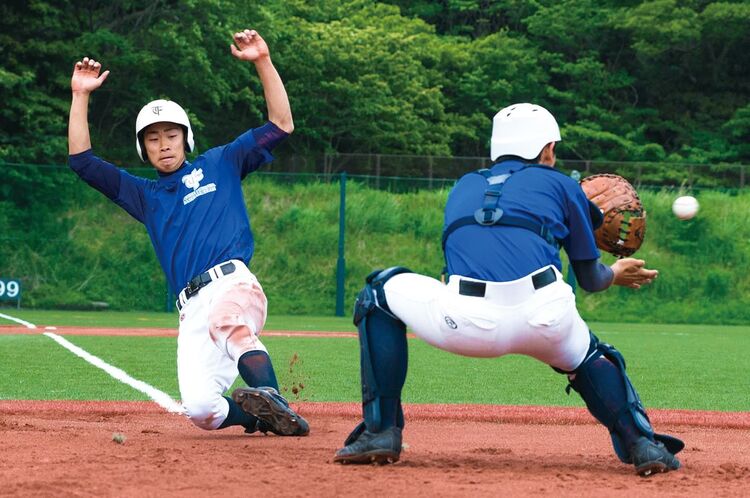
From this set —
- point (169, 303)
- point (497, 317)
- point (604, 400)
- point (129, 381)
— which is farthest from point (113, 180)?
point (169, 303)

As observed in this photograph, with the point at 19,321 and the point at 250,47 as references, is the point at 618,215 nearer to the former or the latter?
the point at 250,47

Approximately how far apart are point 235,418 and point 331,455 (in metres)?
1.11

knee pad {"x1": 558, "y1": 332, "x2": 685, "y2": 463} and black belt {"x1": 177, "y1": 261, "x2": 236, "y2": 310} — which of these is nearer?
knee pad {"x1": 558, "y1": 332, "x2": 685, "y2": 463}

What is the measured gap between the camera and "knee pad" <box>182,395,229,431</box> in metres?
6.59

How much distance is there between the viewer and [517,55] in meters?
46.0

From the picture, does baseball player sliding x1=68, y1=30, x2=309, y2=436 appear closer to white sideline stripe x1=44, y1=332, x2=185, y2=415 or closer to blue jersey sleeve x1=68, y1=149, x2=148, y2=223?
blue jersey sleeve x1=68, y1=149, x2=148, y2=223

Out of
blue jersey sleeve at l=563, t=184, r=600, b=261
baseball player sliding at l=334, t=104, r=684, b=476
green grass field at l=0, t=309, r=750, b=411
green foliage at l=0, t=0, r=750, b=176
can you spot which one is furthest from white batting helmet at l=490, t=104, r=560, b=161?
green foliage at l=0, t=0, r=750, b=176

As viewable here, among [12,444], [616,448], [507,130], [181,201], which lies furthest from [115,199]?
[616,448]

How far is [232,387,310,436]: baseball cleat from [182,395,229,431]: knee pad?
0.89 ft

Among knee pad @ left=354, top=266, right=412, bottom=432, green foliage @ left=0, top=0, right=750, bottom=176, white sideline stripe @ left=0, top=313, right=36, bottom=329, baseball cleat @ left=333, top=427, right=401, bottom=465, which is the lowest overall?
white sideline stripe @ left=0, top=313, right=36, bottom=329

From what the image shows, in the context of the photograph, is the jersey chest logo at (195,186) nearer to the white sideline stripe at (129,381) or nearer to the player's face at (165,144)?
the player's face at (165,144)

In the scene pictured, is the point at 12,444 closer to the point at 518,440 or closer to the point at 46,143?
A: the point at 518,440

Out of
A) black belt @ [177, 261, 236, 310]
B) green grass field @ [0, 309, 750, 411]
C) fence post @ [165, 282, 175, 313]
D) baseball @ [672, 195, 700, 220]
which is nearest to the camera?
black belt @ [177, 261, 236, 310]

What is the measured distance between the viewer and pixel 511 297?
5.20m
